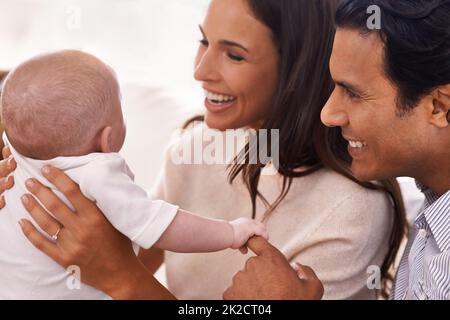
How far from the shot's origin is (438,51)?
4.24 ft

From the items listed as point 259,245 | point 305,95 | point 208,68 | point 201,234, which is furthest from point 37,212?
point 305,95

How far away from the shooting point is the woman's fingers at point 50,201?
134 cm

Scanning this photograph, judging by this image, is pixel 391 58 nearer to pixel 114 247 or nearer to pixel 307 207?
pixel 307 207

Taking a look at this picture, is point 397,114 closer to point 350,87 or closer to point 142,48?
point 350,87

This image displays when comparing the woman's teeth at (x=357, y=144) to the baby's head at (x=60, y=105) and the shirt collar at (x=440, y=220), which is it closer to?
the shirt collar at (x=440, y=220)

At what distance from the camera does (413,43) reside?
4.26ft

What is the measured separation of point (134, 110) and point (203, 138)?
469 millimetres

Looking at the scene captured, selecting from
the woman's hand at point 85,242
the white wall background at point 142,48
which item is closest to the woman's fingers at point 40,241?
the woman's hand at point 85,242

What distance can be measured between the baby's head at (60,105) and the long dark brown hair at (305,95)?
48 centimetres

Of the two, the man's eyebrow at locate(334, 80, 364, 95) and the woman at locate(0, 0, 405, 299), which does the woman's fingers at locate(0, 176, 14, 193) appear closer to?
the woman at locate(0, 0, 405, 299)

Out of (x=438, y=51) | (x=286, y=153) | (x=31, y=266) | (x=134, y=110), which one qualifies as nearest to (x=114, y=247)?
(x=31, y=266)

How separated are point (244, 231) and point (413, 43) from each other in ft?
1.53

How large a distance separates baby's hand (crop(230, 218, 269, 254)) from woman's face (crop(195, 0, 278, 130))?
1.38 ft

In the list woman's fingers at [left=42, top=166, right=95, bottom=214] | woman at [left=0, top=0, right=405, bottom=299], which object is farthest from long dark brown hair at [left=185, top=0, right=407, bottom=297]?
woman's fingers at [left=42, top=166, right=95, bottom=214]
